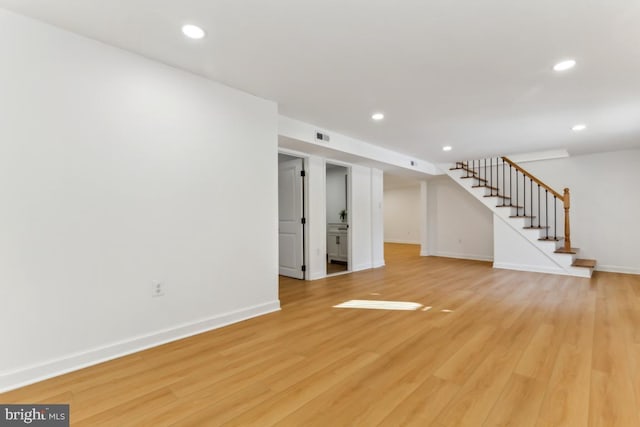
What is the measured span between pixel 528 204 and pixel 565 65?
517 cm

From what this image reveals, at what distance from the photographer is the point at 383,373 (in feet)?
7.21

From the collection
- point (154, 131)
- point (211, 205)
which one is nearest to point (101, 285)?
point (211, 205)

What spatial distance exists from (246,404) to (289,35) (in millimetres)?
2584

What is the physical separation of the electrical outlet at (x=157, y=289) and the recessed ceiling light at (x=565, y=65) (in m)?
4.12

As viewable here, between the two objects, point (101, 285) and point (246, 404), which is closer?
point (246, 404)

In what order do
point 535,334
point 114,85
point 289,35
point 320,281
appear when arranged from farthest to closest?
point 320,281 < point 535,334 < point 114,85 < point 289,35

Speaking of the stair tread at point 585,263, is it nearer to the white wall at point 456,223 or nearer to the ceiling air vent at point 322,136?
the white wall at point 456,223

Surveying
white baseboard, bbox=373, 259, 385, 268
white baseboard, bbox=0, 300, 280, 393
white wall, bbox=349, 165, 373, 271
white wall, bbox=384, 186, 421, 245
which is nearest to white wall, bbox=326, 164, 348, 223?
white wall, bbox=349, 165, 373, 271

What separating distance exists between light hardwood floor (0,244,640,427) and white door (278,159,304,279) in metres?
1.82

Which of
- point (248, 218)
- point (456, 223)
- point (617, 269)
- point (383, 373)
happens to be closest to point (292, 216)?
point (248, 218)

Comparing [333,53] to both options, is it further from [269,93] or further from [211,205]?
[211,205]

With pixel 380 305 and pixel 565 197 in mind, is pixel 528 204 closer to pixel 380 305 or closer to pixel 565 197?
pixel 565 197

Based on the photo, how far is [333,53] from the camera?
2.61m

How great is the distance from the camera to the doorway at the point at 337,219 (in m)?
7.36
